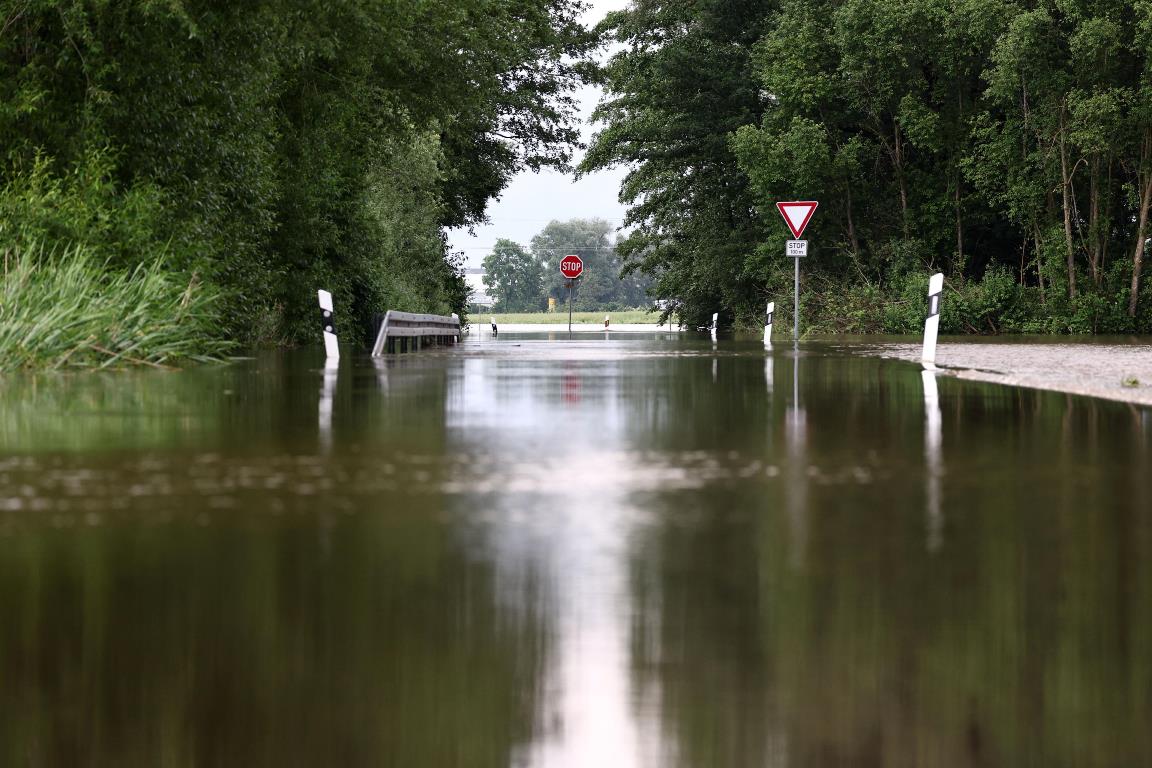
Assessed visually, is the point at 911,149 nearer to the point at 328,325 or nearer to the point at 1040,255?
the point at 1040,255

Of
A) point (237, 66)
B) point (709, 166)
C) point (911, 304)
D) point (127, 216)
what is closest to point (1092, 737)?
point (127, 216)

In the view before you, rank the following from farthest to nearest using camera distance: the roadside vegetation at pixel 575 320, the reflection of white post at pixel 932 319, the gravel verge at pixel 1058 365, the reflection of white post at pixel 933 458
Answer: the roadside vegetation at pixel 575 320
the reflection of white post at pixel 932 319
the gravel verge at pixel 1058 365
the reflection of white post at pixel 933 458

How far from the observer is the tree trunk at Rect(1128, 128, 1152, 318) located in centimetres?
4169

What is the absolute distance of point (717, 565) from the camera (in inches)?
218

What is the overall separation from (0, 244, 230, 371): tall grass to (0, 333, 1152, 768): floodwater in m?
6.73

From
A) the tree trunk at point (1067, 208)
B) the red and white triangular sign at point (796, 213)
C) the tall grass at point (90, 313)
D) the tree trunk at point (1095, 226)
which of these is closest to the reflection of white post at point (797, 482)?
the tall grass at point (90, 313)

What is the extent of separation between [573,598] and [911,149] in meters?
48.8

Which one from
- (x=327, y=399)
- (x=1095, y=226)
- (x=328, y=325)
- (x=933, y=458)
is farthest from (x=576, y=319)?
(x=933, y=458)

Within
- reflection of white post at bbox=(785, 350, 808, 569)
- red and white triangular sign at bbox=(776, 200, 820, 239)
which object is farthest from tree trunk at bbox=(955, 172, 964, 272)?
reflection of white post at bbox=(785, 350, 808, 569)

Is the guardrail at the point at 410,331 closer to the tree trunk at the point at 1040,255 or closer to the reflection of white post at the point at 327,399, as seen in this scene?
the reflection of white post at the point at 327,399

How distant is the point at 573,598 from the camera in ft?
16.2

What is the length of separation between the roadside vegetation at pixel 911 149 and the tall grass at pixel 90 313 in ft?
93.0

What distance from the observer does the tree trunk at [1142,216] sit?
41.7m

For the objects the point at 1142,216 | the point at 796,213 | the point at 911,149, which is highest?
the point at 911,149
